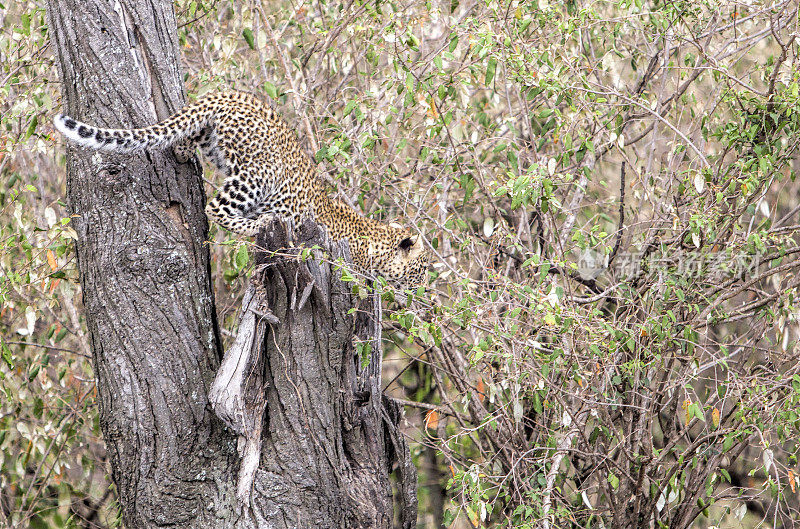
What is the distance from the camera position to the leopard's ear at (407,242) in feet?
22.5

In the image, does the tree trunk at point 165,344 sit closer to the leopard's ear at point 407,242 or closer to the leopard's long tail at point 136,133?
the leopard's long tail at point 136,133

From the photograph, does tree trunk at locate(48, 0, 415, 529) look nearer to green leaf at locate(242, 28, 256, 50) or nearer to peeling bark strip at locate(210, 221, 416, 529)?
peeling bark strip at locate(210, 221, 416, 529)

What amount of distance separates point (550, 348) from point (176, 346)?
238 cm

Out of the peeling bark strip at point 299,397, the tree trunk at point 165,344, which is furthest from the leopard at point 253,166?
the peeling bark strip at point 299,397

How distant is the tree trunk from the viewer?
15.7 feet

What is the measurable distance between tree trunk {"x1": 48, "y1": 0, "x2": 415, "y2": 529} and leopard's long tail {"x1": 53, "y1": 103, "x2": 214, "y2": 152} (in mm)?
121

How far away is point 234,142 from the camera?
18.8 ft

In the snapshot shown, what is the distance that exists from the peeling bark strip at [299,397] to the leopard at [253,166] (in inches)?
16.6

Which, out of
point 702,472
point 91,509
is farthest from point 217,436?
point 91,509

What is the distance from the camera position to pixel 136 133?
4781mm

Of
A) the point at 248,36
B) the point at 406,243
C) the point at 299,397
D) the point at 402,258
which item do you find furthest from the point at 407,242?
the point at 299,397

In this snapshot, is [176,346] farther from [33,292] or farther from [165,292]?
[33,292]

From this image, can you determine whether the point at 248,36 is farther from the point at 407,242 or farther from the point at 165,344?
the point at 165,344

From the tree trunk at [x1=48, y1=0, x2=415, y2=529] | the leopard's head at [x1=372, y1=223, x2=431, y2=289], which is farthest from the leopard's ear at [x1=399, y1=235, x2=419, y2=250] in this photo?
the tree trunk at [x1=48, y1=0, x2=415, y2=529]
